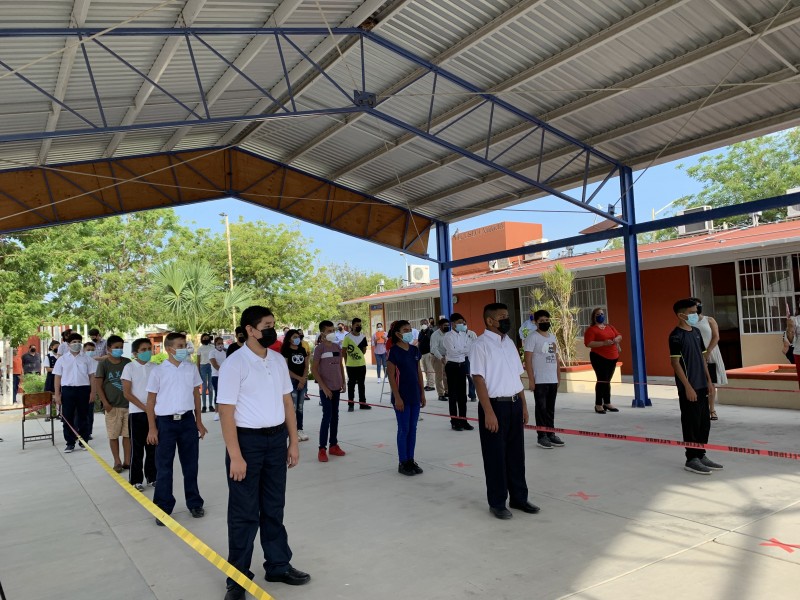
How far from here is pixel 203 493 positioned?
20.6ft

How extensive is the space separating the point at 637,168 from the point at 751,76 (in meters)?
3.08

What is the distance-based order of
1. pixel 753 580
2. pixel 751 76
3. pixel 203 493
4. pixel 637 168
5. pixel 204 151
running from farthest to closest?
pixel 204 151 → pixel 637 168 → pixel 751 76 → pixel 203 493 → pixel 753 580

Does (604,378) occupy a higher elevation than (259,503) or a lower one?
higher

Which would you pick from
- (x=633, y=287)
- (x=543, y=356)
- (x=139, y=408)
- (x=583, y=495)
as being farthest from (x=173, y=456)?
(x=633, y=287)

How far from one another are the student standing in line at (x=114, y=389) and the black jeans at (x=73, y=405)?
98.2 inches

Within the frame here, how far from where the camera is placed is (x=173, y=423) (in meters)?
5.43

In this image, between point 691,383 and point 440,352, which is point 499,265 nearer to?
point 440,352

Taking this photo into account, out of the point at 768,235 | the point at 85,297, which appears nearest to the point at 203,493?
the point at 768,235

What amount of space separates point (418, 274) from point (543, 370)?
18.0 metres

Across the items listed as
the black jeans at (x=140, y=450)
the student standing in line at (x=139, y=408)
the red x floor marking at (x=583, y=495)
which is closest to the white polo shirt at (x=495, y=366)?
the red x floor marking at (x=583, y=495)

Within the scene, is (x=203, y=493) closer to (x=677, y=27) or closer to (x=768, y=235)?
(x=677, y=27)

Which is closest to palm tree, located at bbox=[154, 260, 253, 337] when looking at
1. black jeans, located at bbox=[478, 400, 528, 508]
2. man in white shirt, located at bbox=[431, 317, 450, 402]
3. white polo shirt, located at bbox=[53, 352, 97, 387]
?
man in white shirt, located at bbox=[431, 317, 450, 402]

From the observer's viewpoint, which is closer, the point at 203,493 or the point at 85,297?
the point at 203,493

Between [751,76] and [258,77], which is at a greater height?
[258,77]
